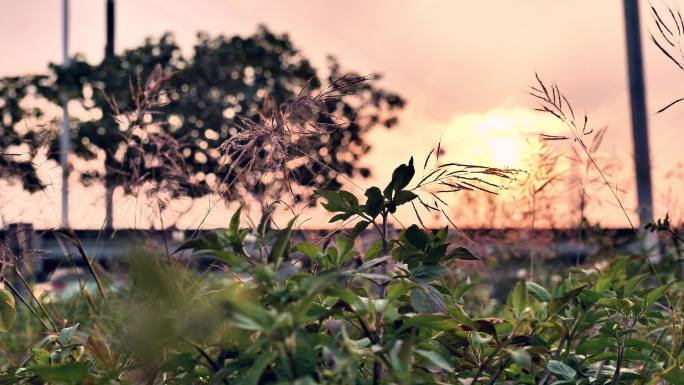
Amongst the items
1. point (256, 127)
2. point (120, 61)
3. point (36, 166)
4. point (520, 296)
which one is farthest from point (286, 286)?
point (120, 61)

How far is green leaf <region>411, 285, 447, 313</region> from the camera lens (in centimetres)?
117

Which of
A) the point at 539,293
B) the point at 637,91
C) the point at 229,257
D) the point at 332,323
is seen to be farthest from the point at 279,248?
the point at 637,91

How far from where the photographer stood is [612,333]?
1525mm

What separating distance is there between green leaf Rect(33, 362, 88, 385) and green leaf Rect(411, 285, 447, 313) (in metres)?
0.45

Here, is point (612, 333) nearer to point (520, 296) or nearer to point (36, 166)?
point (520, 296)

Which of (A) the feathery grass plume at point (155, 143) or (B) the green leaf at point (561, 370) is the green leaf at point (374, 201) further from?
(A) the feathery grass plume at point (155, 143)

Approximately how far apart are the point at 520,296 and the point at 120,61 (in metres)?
13.8

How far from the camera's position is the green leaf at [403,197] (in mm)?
1261

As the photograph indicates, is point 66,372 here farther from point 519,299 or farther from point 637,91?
point 637,91

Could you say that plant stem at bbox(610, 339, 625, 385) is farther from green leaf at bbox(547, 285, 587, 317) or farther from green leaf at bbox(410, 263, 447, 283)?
green leaf at bbox(410, 263, 447, 283)

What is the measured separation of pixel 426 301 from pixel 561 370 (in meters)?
0.33

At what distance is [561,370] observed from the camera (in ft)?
4.49

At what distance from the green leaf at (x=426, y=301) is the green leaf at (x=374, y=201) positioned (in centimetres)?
15

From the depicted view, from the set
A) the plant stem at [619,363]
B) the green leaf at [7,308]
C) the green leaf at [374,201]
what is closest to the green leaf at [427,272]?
the green leaf at [374,201]
